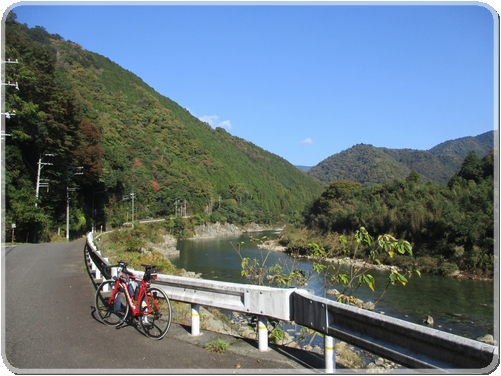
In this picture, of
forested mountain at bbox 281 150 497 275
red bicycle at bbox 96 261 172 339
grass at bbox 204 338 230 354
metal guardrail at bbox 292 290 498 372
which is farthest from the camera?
forested mountain at bbox 281 150 497 275

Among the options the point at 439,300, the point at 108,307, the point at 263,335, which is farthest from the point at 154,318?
the point at 439,300

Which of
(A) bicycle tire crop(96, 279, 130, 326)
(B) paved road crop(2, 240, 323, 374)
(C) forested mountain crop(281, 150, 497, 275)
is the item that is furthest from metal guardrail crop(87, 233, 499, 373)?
(C) forested mountain crop(281, 150, 497, 275)

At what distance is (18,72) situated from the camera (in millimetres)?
33188

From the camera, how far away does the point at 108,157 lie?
6072 centimetres

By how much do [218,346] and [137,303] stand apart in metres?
1.47

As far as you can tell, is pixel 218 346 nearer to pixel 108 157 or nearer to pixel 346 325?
pixel 346 325

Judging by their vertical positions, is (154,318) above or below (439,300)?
above

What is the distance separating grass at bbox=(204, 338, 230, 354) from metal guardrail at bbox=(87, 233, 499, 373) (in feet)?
1.32

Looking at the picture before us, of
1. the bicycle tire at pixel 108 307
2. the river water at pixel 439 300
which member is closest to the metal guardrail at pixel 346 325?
the bicycle tire at pixel 108 307

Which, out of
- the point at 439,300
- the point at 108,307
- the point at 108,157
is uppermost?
the point at 108,157

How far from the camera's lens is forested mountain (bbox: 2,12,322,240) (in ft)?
111

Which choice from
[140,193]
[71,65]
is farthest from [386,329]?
Result: [71,65]

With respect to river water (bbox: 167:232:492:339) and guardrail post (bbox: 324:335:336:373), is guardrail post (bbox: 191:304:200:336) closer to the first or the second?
guardrail post (bbox: 324:335:336:373)

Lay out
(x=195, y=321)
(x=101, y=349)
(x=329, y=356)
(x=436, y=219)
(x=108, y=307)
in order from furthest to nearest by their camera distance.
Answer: (x=436, y=219)
(x=108, y=307)
(x=195, y=321)
(x=101, y=349)
(x=329, y=356)
